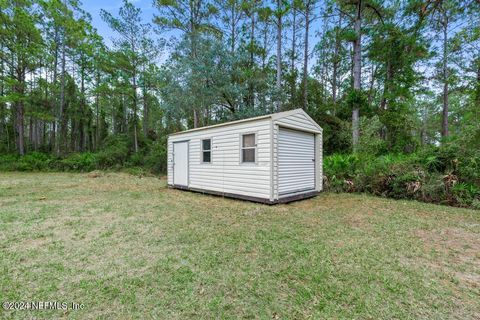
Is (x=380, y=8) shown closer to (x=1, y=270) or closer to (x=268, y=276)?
(x=268, y=276)

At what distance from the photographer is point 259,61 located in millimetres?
14102

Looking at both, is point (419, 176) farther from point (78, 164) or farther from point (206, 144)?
point (78, 164)

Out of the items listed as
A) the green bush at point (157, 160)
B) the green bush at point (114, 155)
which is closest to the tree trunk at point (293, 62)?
the green bush at point (157, 160)

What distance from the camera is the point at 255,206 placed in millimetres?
5004

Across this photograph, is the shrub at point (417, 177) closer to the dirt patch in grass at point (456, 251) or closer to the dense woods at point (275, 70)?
the dense woods at point (275, 70)

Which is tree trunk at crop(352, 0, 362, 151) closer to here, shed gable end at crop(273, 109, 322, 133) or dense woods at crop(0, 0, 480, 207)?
dense woods at crop(0, 0, 480, 207)

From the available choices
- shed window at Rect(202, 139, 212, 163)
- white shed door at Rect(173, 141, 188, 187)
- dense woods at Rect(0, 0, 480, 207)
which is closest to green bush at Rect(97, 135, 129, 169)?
dense woods at Rect(0, 0, 480, 207)

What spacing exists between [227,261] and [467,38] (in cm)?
1555

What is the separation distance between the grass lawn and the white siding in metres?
1.16

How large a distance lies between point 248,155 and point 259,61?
10863mm

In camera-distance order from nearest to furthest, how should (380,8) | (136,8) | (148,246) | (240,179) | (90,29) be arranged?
(148,246)
(240,179)
(380,8)
(136,8)
(90,29)

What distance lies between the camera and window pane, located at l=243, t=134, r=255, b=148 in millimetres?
5377

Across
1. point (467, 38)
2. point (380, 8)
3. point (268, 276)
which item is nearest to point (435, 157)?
point (268, 276)

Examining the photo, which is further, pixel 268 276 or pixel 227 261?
pixel 227 261
